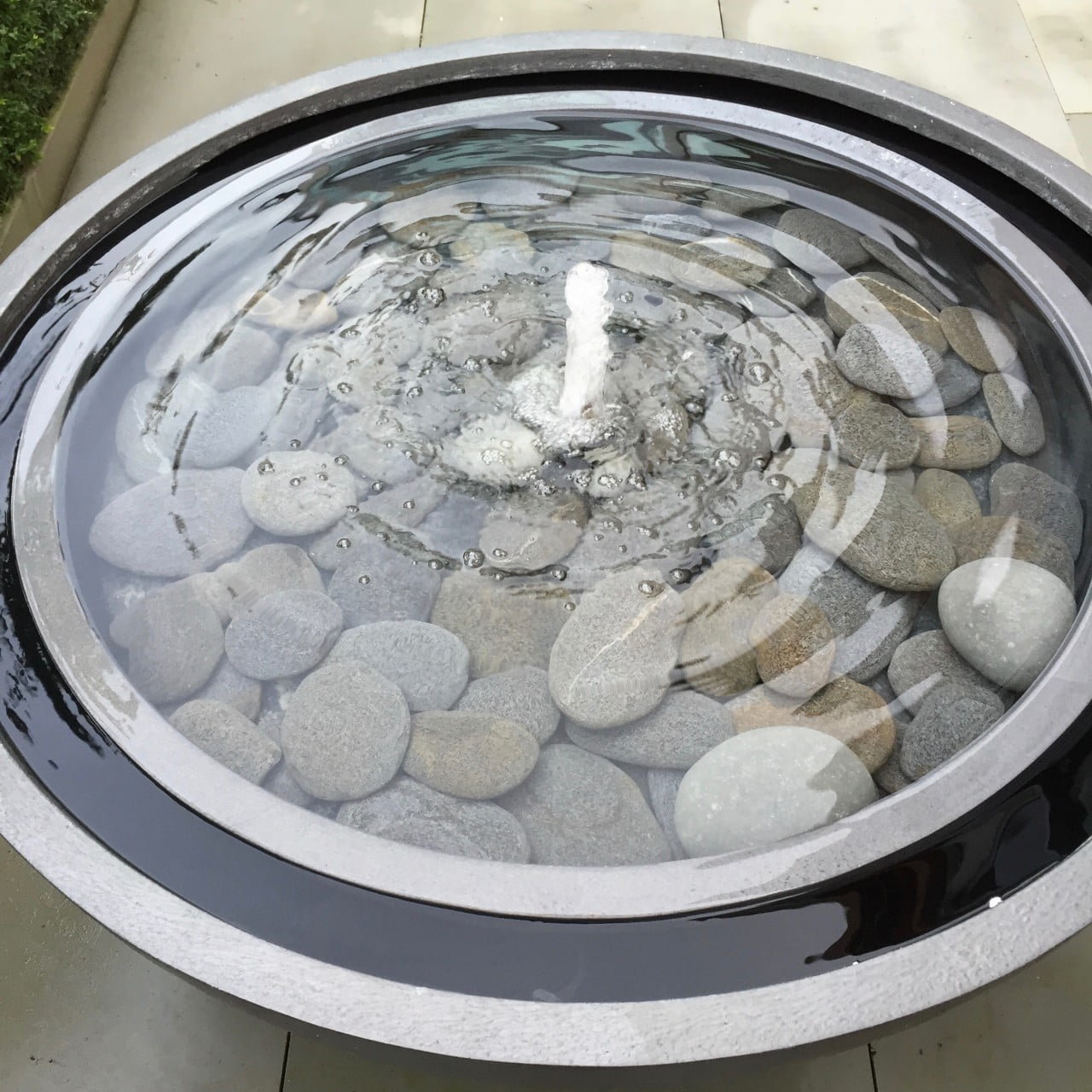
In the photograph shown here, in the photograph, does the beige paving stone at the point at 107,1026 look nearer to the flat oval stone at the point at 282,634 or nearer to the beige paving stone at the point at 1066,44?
the flat oval stone at the point at 282,634

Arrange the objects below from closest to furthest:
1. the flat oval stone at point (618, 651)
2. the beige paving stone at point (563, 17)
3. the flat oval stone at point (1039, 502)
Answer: the flat oval stone at point (618, 651), the flat oval stone at point (1039, 502), the beige paving stone at point (563, 17)

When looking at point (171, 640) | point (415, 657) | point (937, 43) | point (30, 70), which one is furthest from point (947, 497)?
point (30, 70)

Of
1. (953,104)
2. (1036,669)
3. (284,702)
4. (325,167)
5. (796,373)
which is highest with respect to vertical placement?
(953,104)

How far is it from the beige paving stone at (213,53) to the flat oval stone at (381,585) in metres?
1.81

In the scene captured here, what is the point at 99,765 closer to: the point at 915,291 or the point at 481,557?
the point at 481,557

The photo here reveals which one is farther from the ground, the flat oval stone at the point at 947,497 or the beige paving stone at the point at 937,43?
the beige paving stone at the point at 937,43

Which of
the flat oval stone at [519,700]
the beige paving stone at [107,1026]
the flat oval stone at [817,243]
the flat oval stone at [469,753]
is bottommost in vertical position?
the beige paving stone at [107,1026]

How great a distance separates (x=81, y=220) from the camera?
1449 mm

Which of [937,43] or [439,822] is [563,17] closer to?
[937,43]

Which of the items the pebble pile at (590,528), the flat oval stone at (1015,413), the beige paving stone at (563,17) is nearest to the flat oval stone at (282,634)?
the pebble pile at (590,528)

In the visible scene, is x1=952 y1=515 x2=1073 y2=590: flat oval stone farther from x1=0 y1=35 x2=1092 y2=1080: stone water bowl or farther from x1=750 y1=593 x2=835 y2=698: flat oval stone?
x1=750 y1=593 x2=835 y2=698: flat oval stone

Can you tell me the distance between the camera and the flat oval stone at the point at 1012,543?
1.17 meters

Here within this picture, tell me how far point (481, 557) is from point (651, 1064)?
62 cm

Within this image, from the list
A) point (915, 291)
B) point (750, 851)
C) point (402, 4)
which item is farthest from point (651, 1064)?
point (402, 4)
